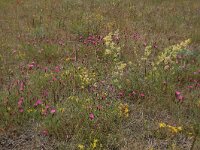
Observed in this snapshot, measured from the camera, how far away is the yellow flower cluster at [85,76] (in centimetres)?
621

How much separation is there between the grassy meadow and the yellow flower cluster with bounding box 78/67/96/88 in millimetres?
24

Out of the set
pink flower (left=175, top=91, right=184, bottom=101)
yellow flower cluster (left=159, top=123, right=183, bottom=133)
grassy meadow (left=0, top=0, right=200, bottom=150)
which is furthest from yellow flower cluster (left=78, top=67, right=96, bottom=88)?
yellow flower cluster (left=159, top=123, right=183, bottom=133)

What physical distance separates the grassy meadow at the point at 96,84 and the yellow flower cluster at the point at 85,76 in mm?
24

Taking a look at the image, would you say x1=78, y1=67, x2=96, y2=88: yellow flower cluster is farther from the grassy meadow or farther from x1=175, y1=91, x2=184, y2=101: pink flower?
x1=175, y1=91, x2=184, y2=101: pink flower

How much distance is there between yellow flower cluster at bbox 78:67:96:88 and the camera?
6208mm

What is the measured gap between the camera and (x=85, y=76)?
617 cm

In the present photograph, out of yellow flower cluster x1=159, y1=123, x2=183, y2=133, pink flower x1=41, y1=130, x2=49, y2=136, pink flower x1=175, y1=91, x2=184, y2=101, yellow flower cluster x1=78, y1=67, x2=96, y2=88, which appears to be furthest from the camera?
yellow flower cluster x1=78, y1=67, x2=96, y2=88

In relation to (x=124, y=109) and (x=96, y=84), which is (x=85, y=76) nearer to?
(x=96, y=84)

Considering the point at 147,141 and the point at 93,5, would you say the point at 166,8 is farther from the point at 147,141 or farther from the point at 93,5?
the point at 147,141

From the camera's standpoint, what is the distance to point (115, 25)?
30.6 feet

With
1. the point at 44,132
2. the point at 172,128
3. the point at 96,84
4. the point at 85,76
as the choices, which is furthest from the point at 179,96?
the point at 44,132

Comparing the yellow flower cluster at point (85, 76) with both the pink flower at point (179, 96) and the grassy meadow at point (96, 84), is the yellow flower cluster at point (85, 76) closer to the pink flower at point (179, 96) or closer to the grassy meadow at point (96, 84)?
the grassy meadow at point (96, 84)

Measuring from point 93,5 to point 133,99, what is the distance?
6232 millimetres

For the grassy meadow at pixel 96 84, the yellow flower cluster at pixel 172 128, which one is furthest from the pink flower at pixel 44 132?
the yellow flower cluster at pixel 172 128
